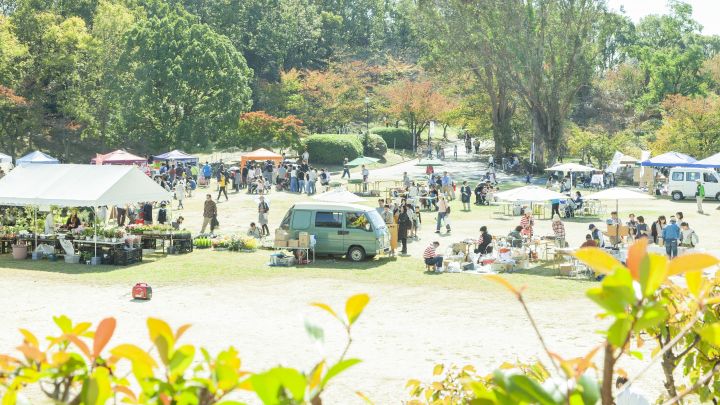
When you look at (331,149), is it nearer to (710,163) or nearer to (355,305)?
(710,163)

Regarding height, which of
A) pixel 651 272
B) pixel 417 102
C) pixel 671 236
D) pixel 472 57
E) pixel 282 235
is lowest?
pixel 282 235

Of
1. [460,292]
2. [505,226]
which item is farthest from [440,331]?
[505,226]

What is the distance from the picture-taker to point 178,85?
158ft

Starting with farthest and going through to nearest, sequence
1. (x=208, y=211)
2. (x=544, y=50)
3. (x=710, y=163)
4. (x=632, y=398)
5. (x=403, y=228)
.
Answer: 1. (x=544, y=50)
2. (x=710, y=163)
3. (x=208, y=211)
4. (x=403, y=228)
5. (x=632, y=398)

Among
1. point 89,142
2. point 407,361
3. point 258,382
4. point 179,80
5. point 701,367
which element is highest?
point 179,80

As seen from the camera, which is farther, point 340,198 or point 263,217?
point 263,217

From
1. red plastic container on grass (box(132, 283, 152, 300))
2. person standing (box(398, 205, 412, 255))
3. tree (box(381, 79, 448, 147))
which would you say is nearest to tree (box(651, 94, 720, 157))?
tree (box(381, 79, 448, 147))

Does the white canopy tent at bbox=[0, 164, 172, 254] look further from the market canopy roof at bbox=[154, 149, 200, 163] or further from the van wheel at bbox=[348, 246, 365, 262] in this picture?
the market canopy roof at bbox=[154, 149, 200, 163]

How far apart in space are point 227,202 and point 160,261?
1347cm

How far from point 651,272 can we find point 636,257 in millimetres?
80

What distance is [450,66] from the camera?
55.8 m

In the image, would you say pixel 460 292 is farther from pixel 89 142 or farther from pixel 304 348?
pixel 89 142

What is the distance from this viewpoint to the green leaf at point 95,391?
6.20ft

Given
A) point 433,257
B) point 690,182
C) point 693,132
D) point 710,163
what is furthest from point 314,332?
point 693,132
